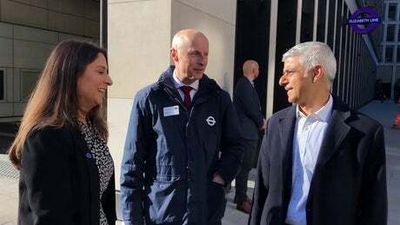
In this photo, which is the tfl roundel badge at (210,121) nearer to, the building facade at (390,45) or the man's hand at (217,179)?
the man's hand at (217,179)

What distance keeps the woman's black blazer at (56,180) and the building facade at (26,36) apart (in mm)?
14288

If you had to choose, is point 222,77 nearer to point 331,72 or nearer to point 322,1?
point 331,72

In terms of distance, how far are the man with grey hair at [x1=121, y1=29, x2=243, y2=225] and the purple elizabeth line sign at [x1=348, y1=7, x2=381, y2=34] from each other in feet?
52.2

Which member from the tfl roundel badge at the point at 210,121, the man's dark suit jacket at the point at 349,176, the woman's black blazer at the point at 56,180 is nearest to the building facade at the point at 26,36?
the tfl roundel badge at the point at 210,121

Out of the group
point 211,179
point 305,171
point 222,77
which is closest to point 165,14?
point 222,77

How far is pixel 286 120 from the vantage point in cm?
251

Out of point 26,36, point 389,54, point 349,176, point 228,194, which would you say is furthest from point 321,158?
point 389,54

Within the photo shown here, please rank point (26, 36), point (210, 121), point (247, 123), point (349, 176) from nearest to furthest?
point (349, 176)
point (210, 121)
point (247, 123)
point (26, 36)

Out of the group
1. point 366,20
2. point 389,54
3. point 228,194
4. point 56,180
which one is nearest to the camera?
point 56,180

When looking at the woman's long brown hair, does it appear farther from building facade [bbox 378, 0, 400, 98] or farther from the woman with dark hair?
building facade [bbox 378, 0, 400, 98]

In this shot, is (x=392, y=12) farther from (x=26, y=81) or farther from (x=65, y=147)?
(x=65, y=147)

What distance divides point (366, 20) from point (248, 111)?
13.6 metres

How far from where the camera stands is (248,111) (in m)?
5.58

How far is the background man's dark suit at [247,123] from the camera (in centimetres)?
553
